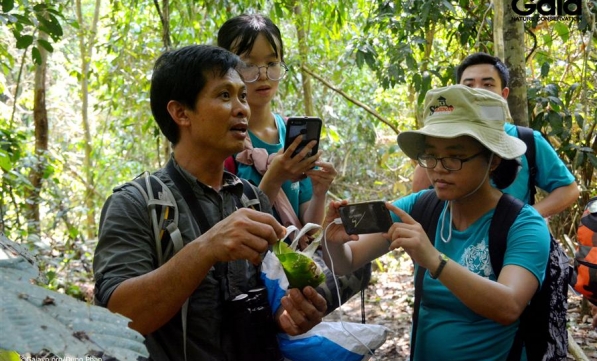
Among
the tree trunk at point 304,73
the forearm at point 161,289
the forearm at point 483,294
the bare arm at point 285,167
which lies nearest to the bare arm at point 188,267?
the forearm at point 161,289

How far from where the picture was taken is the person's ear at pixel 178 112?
2.13 m

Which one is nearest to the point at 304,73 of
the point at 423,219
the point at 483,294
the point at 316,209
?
the point at 316,209

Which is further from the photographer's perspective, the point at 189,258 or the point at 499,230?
the point at 499,230

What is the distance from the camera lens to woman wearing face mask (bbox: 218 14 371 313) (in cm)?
248

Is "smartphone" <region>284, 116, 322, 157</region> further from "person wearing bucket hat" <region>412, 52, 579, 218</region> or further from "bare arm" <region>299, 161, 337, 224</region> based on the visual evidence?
"person wearing bucket hat" <region>412, 52, 579, 218</region>

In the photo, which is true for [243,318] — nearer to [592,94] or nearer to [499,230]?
[499,230]

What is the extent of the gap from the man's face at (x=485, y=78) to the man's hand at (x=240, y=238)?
2012 mm

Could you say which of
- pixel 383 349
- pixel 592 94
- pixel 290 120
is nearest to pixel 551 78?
pixel 592 94

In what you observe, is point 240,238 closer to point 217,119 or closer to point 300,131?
point 217,119

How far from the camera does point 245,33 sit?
9.12 ft

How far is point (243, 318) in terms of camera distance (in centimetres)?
188

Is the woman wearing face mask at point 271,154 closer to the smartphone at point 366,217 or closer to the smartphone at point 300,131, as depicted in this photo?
the smartphone at point 300,131

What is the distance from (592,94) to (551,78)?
56.0 inches

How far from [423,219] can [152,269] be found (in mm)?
1069
